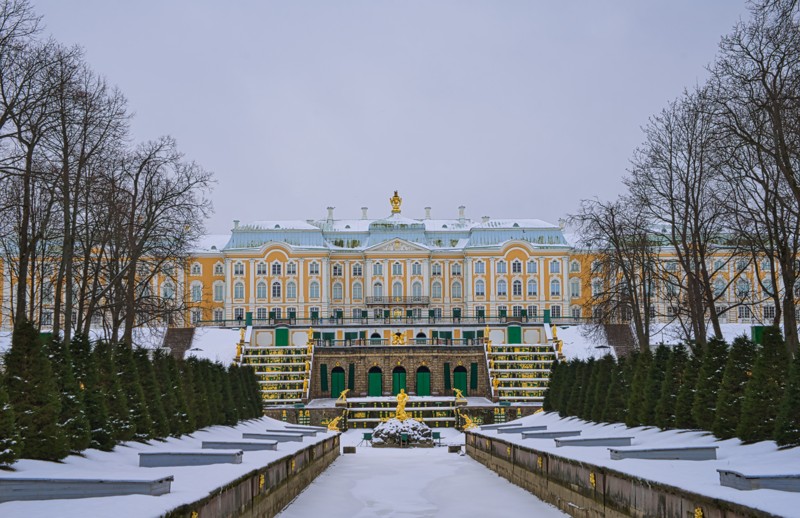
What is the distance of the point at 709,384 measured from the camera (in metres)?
20.7

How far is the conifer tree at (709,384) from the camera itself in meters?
20.3

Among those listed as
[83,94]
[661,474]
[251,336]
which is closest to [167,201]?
[83,94]

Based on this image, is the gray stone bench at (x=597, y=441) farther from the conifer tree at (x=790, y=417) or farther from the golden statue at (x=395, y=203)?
the golden statue at (x=395, y=203)

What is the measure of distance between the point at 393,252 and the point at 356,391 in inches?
1221

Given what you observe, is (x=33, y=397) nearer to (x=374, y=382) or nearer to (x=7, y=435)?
(x=7, y=435)

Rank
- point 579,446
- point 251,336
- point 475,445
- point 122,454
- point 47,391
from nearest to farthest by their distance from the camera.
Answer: point 47,391 < point 122,454 < point 579,446 < point 475,445 < point 251,336

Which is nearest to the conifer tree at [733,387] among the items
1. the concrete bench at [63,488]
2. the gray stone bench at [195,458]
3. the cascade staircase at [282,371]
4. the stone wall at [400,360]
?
the gray stone bench at [195,458]

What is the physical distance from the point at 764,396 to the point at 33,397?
38.4 feet

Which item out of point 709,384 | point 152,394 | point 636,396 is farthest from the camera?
point 636,396

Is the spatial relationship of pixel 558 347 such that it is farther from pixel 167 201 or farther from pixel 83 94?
pixel 83 94

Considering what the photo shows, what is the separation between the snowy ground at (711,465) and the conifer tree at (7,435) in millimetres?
7655

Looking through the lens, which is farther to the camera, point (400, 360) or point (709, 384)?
point (400, 360)

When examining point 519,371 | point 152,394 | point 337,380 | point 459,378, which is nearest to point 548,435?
point 152,394

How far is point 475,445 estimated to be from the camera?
1303 inches
